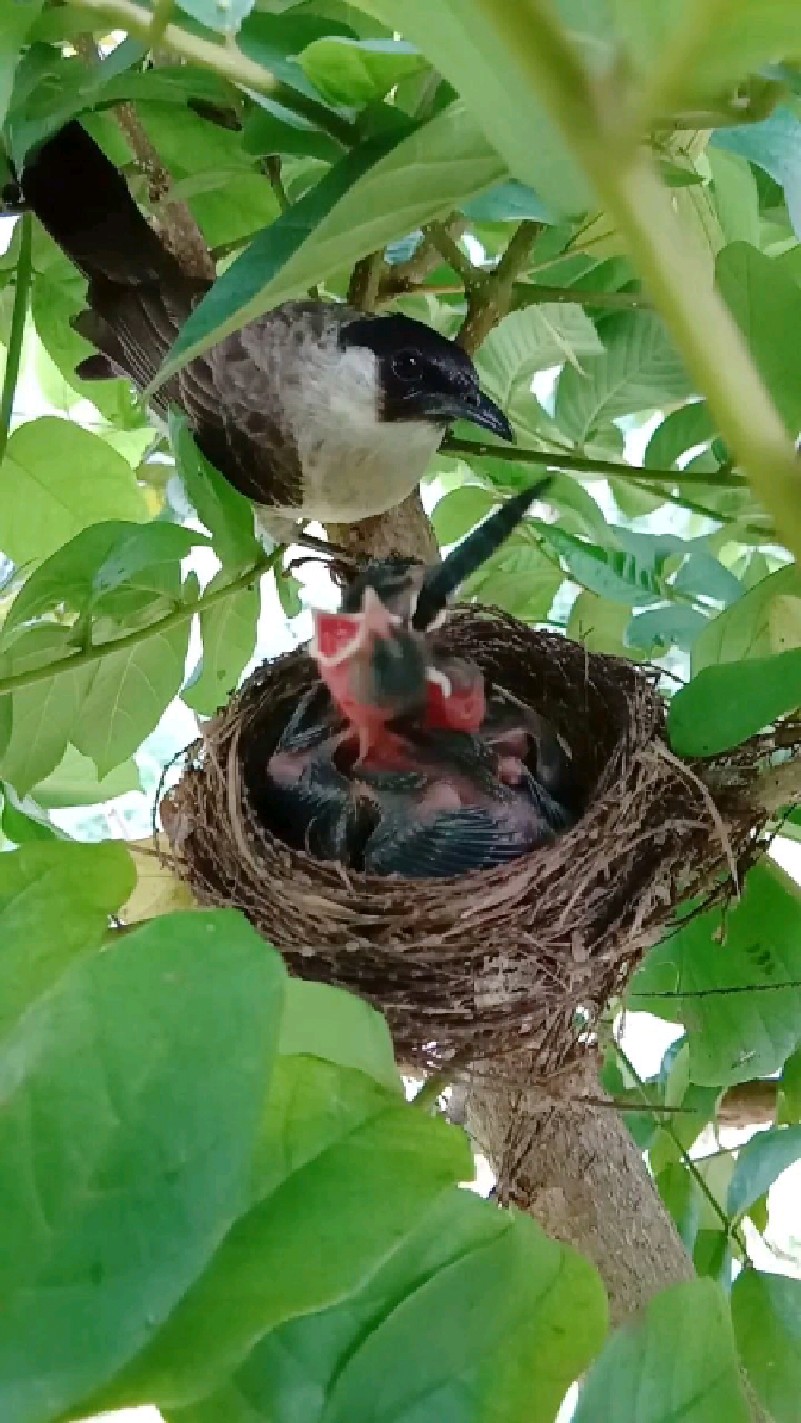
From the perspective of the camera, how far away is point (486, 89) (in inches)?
10.6

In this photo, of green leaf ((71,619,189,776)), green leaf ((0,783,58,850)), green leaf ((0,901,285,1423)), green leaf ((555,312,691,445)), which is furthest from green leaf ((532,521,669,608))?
green leaf ((0,901,285,1423))

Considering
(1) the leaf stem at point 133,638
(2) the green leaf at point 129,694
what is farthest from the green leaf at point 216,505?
(2) the green leaf at point 129,694

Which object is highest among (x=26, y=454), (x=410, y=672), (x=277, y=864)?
(x=26, y=454)

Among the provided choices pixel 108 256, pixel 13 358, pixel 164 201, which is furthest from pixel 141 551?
pixel 108 256

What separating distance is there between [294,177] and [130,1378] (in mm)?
682

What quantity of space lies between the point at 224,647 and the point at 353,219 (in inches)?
22.2

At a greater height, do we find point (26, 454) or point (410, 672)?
point (26, 454)

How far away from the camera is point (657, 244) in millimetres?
181

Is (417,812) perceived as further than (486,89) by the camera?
Yes

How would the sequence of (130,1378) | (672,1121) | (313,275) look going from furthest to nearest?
1. (672,1121)
2. (313,275)
3. (130,1378)

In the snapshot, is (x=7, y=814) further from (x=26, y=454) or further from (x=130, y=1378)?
(x=130, y=1378)

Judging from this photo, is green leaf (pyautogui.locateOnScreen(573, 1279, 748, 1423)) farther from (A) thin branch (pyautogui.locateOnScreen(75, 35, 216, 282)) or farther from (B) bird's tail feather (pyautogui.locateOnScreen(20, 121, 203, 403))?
(B) bird's tail feather (pyautogui.locateOnScreen(20, 121, 203, 403))

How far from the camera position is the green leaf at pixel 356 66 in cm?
41

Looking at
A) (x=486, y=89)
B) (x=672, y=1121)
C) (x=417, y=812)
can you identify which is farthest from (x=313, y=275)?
(x=672, y=1121)
